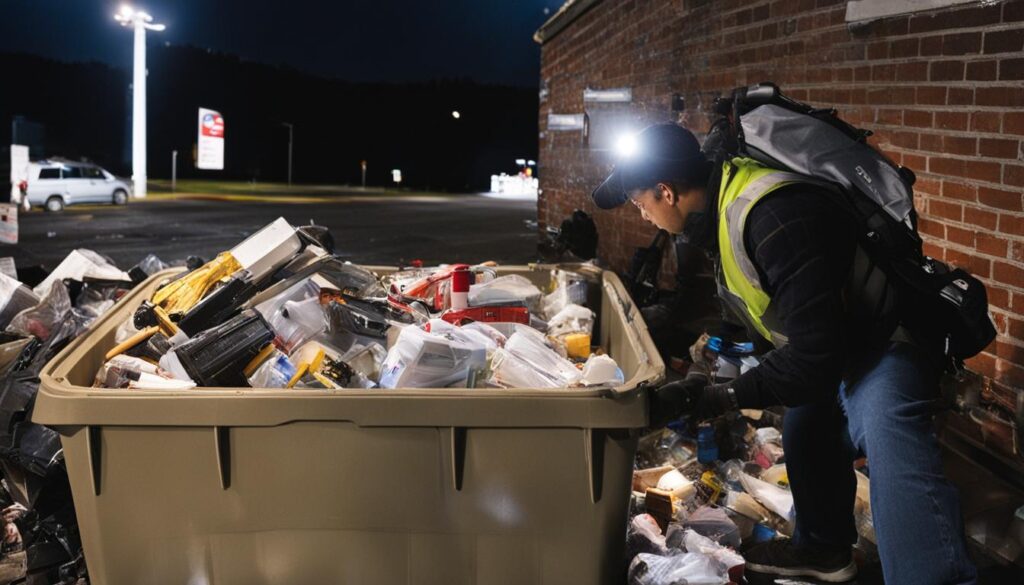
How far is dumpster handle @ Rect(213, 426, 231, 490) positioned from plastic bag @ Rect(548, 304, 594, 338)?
1.78 metres

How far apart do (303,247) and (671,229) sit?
6.47 ft

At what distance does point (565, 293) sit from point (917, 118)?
183 cm

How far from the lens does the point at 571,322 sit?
4.00 metres

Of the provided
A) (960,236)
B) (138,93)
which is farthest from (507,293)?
(138,93)

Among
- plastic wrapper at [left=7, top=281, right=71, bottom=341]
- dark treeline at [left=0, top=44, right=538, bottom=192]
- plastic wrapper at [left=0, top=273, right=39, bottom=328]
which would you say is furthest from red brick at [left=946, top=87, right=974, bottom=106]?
dark treeline at [left=0, top=44, right=538, bottom=192]

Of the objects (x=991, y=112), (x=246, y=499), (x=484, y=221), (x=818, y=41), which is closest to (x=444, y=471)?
(x=246, y=499)

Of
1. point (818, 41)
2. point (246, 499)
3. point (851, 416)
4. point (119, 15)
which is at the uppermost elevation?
point (119, 15)

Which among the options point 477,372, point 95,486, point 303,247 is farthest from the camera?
point 303,247

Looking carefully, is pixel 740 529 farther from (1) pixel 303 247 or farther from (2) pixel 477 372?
(1) pixel 303 247

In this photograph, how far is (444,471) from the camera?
2453mm

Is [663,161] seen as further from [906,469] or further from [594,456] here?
[906,469]

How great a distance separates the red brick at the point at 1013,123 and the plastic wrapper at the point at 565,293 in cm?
202

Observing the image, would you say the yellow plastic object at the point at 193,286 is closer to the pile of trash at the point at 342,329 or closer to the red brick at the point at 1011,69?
the pile of trash at the point at 342,329

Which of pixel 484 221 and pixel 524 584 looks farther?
pixel 484 221
